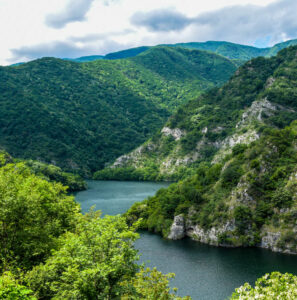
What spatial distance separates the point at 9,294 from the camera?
18844 mm

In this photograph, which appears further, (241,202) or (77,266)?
(241,202)

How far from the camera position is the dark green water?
60.8 metres

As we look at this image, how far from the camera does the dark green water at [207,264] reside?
60806 millimetres

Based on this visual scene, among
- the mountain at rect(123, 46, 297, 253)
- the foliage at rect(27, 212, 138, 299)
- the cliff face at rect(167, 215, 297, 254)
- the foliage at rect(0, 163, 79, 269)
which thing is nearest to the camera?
the foliage at rect(27, 212, 138, 299)

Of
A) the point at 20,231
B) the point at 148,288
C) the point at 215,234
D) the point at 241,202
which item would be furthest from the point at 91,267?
the point at 241,202

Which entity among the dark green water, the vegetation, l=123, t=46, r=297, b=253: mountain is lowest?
the dark green water

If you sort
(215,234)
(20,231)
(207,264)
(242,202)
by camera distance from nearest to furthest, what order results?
(20,231)
(207,264)
(215,234)
(242,202)

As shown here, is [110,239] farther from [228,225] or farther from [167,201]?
[167,201]

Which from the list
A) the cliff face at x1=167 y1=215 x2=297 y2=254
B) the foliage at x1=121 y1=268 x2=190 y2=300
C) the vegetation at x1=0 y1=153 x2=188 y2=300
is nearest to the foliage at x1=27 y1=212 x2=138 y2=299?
the vegetation at x1=0 y1=153 x2=188 y2=300

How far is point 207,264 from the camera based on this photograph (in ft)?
239

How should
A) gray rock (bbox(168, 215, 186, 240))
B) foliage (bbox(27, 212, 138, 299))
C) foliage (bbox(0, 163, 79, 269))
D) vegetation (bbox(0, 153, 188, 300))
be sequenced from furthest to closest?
gray rock (bbox(168, 215, 186, 240)) → foliage (bbox(0, 163, 79, 269)) → vegetation (bbox(0, 153, 188, 300)) → foliage (bbox(27, 212, 138, 299))

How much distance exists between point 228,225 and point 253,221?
643cm

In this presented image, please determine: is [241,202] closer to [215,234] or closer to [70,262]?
[215,234]

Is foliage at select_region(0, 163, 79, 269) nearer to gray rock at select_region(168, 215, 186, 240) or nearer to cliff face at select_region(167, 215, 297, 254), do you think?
cliff face at select_region(167, 215, 297, 254)
